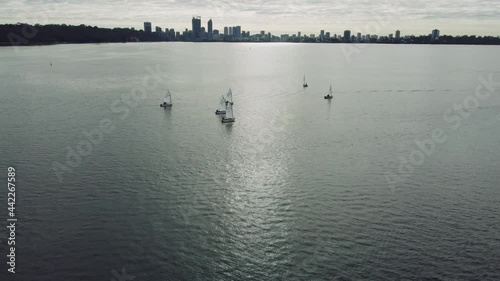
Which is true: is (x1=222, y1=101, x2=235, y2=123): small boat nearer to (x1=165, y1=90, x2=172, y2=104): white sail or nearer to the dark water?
the dark water

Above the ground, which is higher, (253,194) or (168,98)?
(168,98)

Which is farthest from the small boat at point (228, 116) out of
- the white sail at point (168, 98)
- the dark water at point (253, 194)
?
the white sail at point (168, 98)

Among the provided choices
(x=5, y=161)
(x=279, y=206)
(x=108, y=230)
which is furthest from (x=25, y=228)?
(x=279, y=206)

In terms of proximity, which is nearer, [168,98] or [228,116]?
[228,116]

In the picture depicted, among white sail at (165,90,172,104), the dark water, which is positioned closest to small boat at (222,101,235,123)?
the dark water

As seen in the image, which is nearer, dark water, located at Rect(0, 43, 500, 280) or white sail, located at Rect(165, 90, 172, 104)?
dark water, located at Rect(0, 43, 500, 280)

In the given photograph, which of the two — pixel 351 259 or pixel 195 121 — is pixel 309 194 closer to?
pixel 351 259

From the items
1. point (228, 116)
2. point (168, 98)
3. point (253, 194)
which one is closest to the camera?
point (253, 194)

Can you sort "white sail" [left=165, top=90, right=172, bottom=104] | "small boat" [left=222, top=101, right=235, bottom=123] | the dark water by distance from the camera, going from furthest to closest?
1. "white sail" [left=165, top=90, right=172, bottom=104]
2. "small boat" [left=222, top=101, right=235, bottom=123]
3. the dark water

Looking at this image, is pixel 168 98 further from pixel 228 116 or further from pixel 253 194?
pixel 253 194

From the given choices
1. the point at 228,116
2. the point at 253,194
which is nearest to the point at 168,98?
the point at 228,116
